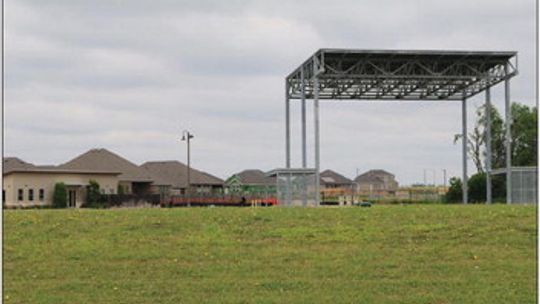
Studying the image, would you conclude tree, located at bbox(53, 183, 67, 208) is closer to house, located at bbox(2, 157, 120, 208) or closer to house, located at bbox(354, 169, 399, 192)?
house, located at bbox(2, 157, 120, 208)

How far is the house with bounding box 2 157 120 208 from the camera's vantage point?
6425cm

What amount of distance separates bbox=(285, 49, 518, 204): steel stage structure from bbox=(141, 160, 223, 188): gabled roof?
43149 millimetres

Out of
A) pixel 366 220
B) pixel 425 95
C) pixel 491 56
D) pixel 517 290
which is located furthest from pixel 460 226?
pixel 425 95

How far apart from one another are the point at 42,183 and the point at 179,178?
99.1 ft

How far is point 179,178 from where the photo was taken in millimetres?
95375

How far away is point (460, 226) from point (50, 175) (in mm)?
51918

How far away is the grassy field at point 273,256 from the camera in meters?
12.8

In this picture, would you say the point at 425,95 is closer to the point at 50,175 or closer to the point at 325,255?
the point at 50,175

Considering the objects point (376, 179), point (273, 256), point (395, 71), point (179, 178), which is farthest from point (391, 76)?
Result: point (376, 179)

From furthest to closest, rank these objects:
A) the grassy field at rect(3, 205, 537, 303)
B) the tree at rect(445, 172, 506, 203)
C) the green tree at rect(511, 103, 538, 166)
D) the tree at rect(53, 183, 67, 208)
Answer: the green tree at rect(511, 103, 538, 166), the tree at rect(53, 183, 67, 208), the tree at rect(445, 172, 506, 203), the grassy field at rect(3, 205, 537, 303)

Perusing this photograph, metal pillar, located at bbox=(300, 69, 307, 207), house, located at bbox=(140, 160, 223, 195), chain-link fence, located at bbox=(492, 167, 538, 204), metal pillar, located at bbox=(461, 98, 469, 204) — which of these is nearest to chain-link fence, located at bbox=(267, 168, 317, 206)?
metal pillar, located at bbox=(300, 69, 307, 207)

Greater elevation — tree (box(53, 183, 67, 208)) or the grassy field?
tree (box(53, 183, 67, 208))

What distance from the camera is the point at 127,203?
6097cm

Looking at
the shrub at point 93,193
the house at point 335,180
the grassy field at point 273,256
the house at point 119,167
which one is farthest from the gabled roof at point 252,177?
the grassy field at point 273,256
